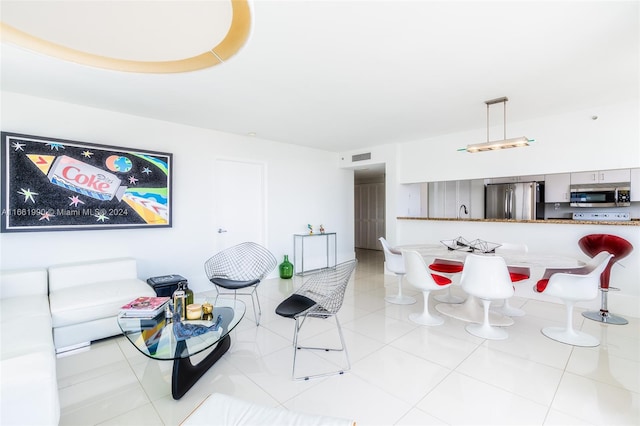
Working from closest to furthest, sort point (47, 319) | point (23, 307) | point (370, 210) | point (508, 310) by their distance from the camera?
point (47, 319) < point (23, 307) < point (508, 310) < point (370, 210)

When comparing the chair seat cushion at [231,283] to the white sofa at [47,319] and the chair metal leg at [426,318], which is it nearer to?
the white sofa at [47,319]

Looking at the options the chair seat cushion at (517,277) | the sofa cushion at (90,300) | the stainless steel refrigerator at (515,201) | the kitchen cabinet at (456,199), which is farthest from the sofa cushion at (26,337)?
the stainless steel refrigerator at (515,201)

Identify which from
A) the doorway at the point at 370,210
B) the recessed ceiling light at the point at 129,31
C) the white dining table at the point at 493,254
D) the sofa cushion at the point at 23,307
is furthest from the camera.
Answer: the doorway at the point at 370,210

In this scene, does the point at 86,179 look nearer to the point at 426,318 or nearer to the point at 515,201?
the point at 426,318

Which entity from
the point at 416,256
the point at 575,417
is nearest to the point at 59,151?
the point at 416,256

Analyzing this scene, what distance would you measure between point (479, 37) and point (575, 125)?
272 cm

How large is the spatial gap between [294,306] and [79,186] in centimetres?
299

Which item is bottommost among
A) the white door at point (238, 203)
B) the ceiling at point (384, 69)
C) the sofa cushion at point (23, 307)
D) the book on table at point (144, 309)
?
the sofa cushion at point (23, 307)

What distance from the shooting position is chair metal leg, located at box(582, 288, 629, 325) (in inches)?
129

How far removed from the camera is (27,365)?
1586 mm

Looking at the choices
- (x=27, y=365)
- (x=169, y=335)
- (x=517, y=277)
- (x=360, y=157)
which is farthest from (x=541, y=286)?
(x=27, y=365)

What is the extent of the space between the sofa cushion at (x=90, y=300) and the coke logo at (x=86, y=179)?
3.91 feet

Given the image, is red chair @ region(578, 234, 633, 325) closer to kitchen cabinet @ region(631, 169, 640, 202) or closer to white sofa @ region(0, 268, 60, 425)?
kitchen cabinet @ region(631, 169, 640, 202)

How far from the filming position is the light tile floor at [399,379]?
6.10 feet
